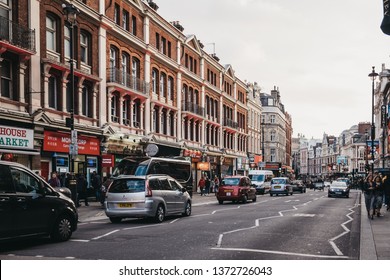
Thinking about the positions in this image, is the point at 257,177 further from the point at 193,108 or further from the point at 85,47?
the point at 85,47

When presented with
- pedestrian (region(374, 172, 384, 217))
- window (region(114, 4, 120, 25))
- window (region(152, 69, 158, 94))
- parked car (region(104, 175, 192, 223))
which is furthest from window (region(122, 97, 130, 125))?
pedestrian (region(374, 172, 384, 217))

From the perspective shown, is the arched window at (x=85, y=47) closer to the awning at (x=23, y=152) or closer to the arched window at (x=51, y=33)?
the arched window at (x=51, y=33)

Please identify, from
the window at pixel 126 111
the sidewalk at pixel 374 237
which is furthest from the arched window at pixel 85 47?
the sidewalk at pixel 374 237

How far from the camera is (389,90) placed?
67.1 meters

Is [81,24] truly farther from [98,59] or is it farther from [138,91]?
[138,91]

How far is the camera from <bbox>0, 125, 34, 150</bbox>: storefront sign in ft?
70.7

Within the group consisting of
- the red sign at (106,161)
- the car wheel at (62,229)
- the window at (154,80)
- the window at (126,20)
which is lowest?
the car wheel at (62,229)

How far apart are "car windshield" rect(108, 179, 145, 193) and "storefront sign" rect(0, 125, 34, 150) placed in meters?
7.25

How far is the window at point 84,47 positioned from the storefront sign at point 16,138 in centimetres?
728

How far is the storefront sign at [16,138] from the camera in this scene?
70.7ft

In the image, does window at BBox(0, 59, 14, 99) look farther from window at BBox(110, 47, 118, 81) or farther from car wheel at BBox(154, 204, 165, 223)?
car wheel at BBox(154, 204, 165, 223)

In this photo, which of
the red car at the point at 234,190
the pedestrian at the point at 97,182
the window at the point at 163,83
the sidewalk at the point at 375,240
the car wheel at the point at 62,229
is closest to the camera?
the sidewalk at the point at 375,240
